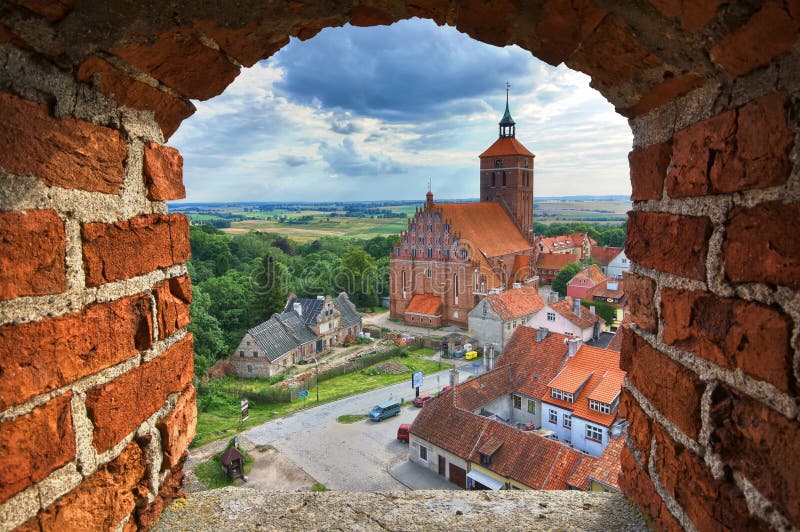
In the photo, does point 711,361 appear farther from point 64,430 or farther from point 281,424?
point 281,424

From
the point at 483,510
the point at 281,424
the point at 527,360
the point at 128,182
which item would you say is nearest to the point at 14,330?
the point at 128,182

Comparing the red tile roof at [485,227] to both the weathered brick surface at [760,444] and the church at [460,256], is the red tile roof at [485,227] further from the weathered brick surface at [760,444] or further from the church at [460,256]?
the weathered brick surface at [760,444]

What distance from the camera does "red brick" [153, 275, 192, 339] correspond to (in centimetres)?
194

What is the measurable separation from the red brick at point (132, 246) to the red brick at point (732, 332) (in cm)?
185

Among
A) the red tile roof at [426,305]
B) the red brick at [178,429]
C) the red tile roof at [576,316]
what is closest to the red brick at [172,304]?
the red brick at [178,429]

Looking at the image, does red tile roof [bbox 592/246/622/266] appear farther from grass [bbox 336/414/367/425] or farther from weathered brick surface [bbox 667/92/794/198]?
weathered brick surface [bbox 667/92/794/198]

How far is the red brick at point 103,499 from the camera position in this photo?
1.46m

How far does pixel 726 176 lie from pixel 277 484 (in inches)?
668

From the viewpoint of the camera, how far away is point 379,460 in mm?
→ 17531

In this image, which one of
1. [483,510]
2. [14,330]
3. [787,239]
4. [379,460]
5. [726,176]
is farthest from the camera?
[379,460]

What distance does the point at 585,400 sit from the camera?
17.0m

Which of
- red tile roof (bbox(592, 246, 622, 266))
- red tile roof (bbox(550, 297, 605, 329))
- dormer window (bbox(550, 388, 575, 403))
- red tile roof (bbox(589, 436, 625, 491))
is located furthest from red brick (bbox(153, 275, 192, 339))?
red tile roof (bbox(592, 246, 622, 266))

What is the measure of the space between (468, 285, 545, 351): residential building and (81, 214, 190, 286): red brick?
2870 cm

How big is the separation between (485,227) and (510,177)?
6.05m
